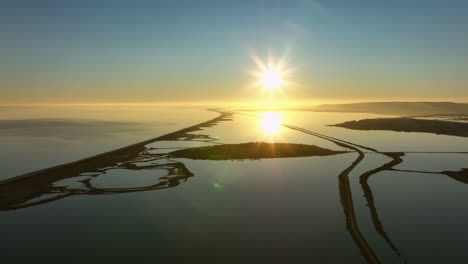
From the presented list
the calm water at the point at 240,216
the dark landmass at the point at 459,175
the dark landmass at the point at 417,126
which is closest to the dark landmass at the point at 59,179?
the calm water at the point at 240,216

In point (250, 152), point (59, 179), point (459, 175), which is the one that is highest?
point (250, 152)

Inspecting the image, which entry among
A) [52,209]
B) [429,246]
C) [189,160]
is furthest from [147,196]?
[429,246]

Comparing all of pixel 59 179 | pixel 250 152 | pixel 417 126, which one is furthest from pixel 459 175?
pixel 417 126

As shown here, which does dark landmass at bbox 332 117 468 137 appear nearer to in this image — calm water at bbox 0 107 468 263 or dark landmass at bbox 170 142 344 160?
dark landmass at bbox 170 142 344 160

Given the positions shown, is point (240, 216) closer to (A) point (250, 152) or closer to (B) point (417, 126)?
(A) point (250, 152)

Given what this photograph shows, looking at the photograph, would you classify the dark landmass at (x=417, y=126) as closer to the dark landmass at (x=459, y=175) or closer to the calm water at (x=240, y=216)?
the dark landmass at (x=459, y=175)

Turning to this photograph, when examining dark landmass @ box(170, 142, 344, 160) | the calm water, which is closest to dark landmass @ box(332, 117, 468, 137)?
dark landmass @ box(170, 142, 344, 160)

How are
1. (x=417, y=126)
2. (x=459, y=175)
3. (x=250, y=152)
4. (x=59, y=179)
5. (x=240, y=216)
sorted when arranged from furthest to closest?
(x=417, y=126)
(x=250, y=152)
(x=459, y=175)
(x=59, y=179)
(x=240, y=216)

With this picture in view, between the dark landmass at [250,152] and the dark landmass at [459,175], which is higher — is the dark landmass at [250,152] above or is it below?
above
